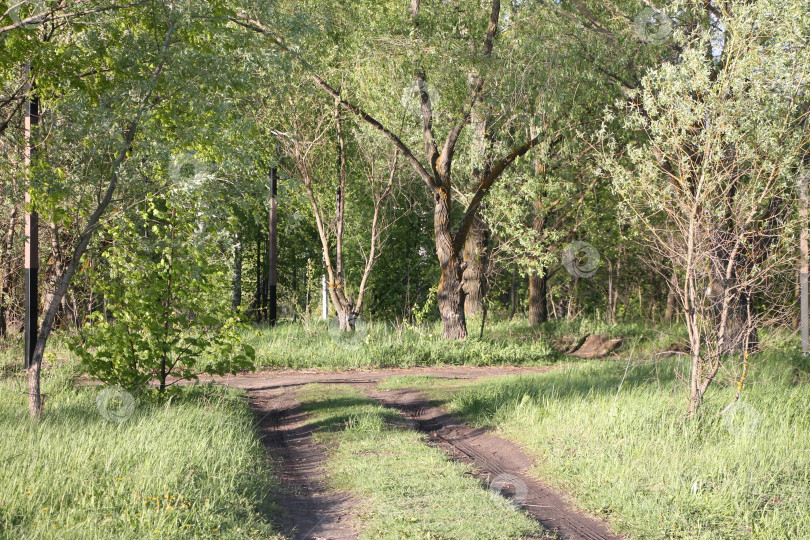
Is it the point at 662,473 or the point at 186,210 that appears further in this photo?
the point at 186,210

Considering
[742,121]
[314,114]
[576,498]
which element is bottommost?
[576,498]

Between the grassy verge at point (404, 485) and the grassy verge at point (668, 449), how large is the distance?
102cm

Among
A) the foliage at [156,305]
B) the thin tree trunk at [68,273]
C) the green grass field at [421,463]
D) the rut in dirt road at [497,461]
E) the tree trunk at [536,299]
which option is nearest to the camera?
the green grass field at [421,463]

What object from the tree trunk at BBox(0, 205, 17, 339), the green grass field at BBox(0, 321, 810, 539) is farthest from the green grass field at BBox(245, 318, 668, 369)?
the tree trunk at BBox(0, 205, 17, 339)

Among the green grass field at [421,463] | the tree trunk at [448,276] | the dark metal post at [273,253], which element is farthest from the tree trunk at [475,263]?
the green grass field at [421,463]

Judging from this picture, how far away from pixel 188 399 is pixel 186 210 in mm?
2596

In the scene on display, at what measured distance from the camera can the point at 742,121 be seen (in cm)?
830

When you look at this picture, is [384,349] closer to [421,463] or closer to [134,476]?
[421,463]

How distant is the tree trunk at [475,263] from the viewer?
67.6ft

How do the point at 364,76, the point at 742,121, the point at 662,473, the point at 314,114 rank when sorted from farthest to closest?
the point at 314,114, the point at 364,76, the point at 742,121, the point at 662,473

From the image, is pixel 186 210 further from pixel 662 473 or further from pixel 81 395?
pixel 662 473

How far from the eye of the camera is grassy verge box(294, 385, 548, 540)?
5570 millimetres

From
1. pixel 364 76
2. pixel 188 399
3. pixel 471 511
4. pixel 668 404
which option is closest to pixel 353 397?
pixel 188 399

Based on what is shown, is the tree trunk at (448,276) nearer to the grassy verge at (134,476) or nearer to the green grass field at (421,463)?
the green grass field at (421,463)
